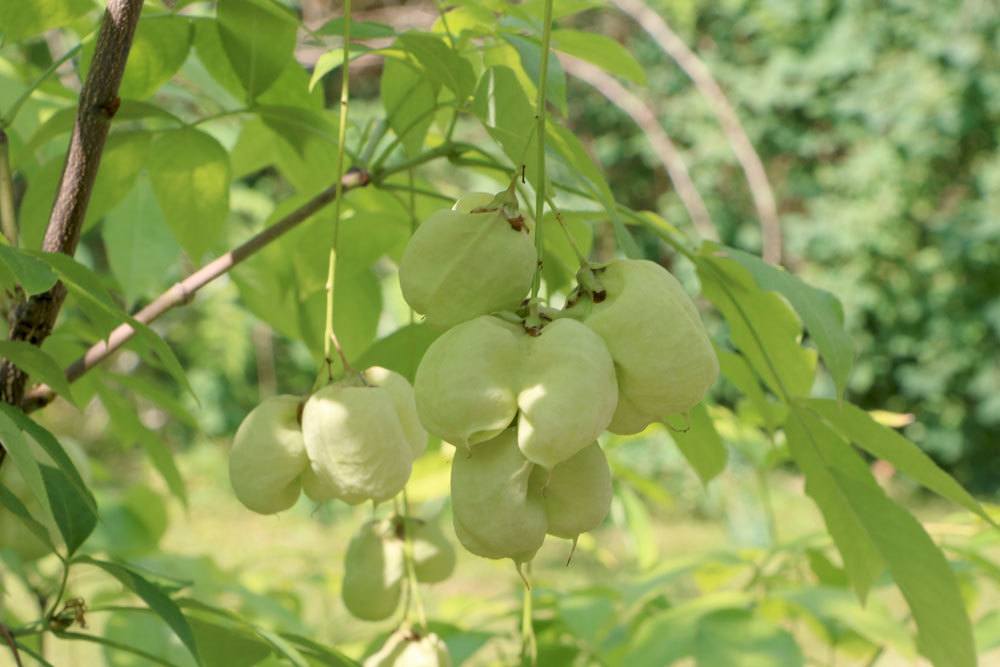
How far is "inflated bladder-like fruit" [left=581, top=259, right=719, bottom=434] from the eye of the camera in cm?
34

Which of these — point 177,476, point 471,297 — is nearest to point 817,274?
point 177,476

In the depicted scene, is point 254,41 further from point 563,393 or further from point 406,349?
point 563,393

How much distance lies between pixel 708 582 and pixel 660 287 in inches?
27.4

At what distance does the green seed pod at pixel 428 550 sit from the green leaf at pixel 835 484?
185 mm

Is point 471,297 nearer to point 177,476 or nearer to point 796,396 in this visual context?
point 796,396

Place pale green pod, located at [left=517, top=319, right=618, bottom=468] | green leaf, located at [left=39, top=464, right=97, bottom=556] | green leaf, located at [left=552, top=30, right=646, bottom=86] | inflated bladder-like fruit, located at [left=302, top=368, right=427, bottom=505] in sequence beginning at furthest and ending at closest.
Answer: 1. green leaf, located at [left=552, top=30, right=646, bottom=86]
2. green leaf, located at [left=39, top=464, right=97, bottom=556]
3. inflated bladder-like fruit, located at [left=302, top=368, right=427, bottom=505]
4. pale green pod, located at [left=517, top=319, right=618, bottom=468]

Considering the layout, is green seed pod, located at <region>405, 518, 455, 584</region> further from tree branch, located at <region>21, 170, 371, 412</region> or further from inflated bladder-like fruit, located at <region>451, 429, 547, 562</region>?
inflated bladder-like fruit, located at <region>451, 429, 547, 562</region>

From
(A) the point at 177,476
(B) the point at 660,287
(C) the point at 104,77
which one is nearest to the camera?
(B) the point at 660,287

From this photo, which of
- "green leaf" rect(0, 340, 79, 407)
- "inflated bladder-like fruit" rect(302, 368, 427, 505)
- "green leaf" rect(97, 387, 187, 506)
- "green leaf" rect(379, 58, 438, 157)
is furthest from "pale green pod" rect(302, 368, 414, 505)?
"green leaf" rect(97, 387, 187, 506)

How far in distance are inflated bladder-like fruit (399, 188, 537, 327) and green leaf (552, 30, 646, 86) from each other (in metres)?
0.32

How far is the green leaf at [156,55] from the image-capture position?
579 millimetres

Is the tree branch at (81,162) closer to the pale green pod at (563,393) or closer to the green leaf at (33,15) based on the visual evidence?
the green leaf at (33,15)

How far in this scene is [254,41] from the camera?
0.59 m

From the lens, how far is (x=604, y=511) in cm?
36
